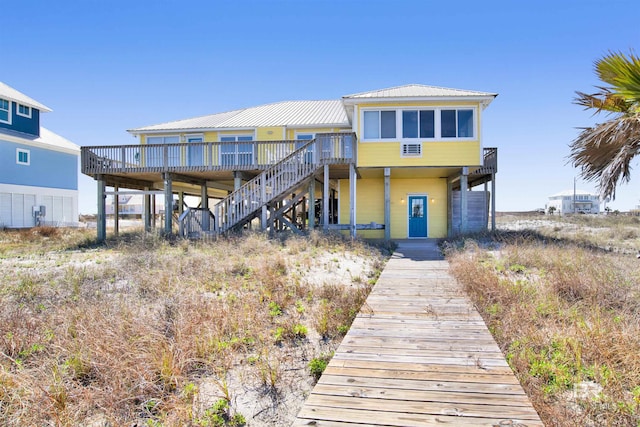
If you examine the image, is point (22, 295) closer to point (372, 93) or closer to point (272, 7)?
point (272, 7)

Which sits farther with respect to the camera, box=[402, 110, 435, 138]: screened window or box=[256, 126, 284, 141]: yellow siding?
box=[256, 126, 284, 141]: yellow siding

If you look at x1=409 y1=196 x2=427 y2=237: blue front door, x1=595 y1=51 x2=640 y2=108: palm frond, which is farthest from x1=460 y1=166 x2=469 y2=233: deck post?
x1=595 y1=51 x2=640 y2=108: palm frond

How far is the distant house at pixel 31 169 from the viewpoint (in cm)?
2278

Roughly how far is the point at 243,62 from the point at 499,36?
42.3 feet

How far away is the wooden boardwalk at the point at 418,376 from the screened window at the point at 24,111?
2996 centimetres

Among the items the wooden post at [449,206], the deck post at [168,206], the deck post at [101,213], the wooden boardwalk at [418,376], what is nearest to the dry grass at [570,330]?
the wooden boardwalk at [418,376]

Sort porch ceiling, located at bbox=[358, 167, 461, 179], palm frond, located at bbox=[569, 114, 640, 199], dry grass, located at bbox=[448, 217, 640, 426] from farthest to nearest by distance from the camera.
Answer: porch ceiling, located at bbox=[358, 167, 461, 179] < palm frond, located at bbox=[569, 114, 640, 199] < dry grass, located at bbox=[448, 217, 640, 426]

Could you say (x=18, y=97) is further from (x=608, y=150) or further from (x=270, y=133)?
(x=608, y=150)

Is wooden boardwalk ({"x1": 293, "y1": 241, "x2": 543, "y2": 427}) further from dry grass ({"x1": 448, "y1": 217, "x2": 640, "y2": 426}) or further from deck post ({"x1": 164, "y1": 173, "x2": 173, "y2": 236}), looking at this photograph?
deck post ({"x1": 164, "y1": 173, "x2": 173, "y2": 236})

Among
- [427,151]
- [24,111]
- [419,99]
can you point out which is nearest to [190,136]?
[419,99]

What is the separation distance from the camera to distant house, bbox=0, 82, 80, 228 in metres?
22.8

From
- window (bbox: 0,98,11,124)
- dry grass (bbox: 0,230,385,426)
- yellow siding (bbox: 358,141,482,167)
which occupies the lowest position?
dry grass (bbox: 0,230,385,426)

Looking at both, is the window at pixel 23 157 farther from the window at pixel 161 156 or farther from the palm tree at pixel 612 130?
the palm tree at pixel 612 130

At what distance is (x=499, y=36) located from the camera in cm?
1584
